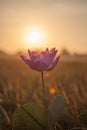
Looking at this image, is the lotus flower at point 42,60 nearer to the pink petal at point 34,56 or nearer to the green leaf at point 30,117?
the pink petal at point 34,56

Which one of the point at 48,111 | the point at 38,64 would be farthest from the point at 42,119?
the point at 38,64

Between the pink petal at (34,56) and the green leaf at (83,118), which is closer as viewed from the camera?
the pink petal at (34,56)

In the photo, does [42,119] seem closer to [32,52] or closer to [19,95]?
[32,52]

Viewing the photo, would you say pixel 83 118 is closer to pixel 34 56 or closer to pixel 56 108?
pixel 56 108

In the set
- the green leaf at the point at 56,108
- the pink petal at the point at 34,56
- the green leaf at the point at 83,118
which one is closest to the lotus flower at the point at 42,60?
the pink petal at the point at 34,56

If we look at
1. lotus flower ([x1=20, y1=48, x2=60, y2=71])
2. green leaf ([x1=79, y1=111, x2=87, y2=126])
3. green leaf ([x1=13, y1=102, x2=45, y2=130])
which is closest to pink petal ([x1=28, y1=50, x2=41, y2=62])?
lotus flower ([x1=20, y1=48, x2=60, y2=71])
